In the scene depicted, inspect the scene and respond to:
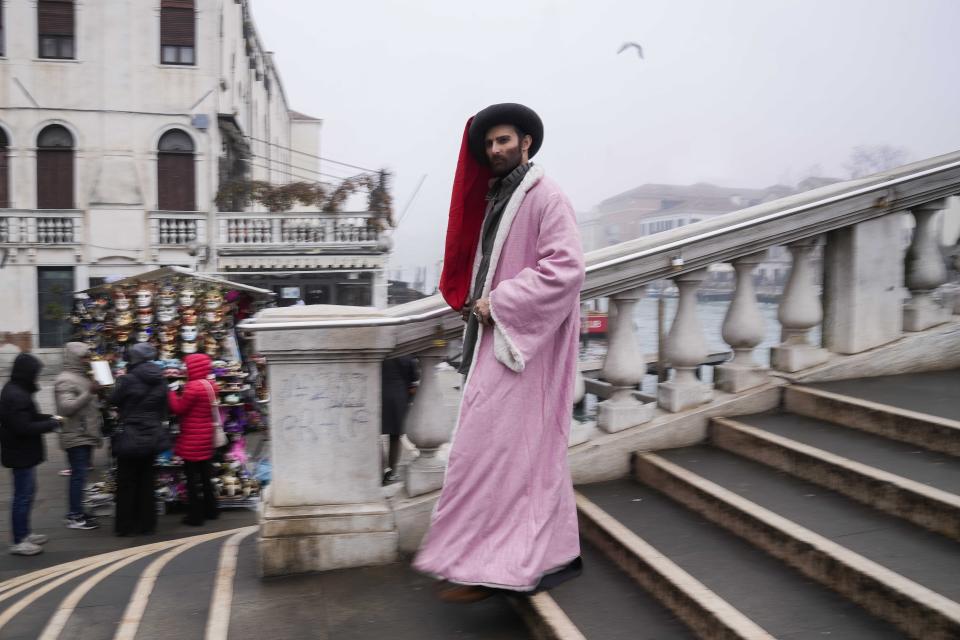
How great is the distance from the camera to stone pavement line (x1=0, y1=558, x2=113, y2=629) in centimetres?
349

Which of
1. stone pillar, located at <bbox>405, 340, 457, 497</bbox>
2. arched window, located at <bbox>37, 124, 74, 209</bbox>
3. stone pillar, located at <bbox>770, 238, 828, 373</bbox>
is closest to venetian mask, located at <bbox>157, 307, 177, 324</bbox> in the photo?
stone pillar, located at <bbox>405, 340, 457, 497</bbox>

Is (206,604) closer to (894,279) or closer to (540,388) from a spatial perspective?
(540,388)

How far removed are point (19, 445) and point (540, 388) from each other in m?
4.34

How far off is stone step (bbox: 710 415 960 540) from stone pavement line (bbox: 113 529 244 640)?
2.87 m

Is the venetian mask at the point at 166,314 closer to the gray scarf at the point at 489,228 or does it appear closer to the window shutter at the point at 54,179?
the gray scarf at the point at 489,228

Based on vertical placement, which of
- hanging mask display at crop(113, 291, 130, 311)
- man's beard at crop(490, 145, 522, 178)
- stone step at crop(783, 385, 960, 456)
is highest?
man's beard at crop(490, 145, 522, 178)

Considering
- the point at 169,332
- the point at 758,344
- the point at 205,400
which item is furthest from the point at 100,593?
the point at 169,332

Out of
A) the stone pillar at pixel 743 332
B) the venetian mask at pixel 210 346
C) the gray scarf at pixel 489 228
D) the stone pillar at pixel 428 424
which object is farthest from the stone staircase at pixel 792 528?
the venetian mask at pixel 210 346

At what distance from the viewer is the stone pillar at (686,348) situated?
159 inches

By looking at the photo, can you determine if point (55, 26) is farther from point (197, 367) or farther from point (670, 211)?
point (197, 367)

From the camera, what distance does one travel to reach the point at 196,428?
20.8 ft

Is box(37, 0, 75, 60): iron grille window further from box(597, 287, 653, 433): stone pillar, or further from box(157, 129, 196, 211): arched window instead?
box(597, 287, 653, 433): stone pillar

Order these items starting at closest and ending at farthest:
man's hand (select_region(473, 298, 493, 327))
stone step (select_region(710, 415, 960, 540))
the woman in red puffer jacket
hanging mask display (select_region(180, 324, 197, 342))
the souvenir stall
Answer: stone step (select_region(710, 415, 960, 540))
man's hand (select_region(473, 298, 493, 327))
the woman in red puffer jacket
the souvenir stall
hanging mask display (select_region(180, 324, 197, 342))

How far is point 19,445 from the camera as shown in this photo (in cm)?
542
